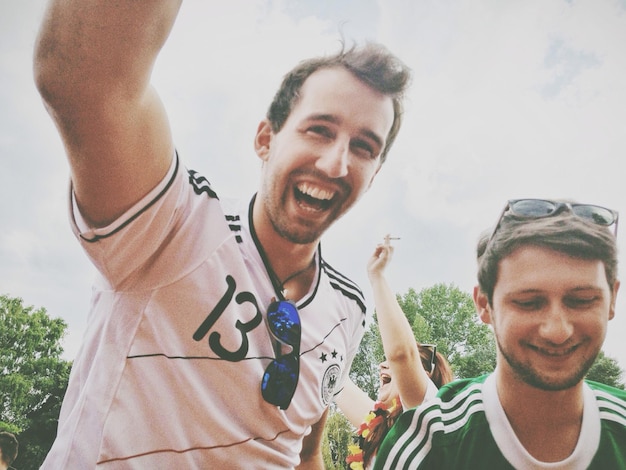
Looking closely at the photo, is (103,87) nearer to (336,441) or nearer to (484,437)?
(484,437)

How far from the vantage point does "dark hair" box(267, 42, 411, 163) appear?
6.88 feet

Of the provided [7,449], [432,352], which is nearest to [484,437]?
[432,352]

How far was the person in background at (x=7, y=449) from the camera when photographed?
240 inches

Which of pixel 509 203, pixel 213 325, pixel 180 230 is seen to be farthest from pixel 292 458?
pixel 509 203

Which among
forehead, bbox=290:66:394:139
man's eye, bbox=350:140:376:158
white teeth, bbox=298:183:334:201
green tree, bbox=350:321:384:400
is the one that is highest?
forehead, bbox=290:66:394:139

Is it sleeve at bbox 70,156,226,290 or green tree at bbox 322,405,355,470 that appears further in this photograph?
green tree at bbox 322,405,355,470

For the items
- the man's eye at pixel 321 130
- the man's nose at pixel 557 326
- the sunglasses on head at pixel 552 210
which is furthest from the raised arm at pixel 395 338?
the man's nose at pixel 557 326

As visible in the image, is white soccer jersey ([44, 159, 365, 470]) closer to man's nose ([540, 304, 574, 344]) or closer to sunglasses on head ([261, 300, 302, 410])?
sunglasses on head ([261, 300, 302, 410])

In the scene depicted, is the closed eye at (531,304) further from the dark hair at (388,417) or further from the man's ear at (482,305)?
the dark hair at (388,417)

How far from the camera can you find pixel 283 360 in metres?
1.67

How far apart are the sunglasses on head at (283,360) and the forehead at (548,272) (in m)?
0.87

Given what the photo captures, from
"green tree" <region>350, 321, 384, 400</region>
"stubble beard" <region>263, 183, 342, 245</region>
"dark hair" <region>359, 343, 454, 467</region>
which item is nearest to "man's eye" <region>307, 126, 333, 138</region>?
"stubble beard" <region>263, 183, 342, 245</region>

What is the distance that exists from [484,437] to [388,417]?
70.9 inches

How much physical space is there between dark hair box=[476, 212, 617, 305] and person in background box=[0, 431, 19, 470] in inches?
311
